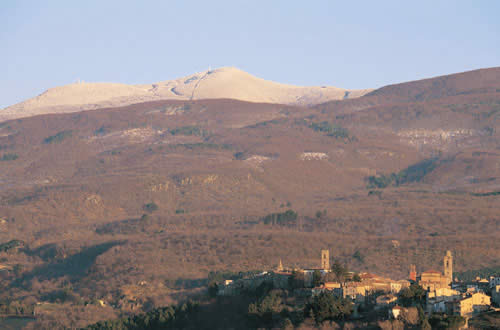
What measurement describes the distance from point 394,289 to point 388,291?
1.46 ft

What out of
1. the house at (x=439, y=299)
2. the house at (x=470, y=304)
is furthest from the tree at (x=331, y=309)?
the house at (x=470, y=304)

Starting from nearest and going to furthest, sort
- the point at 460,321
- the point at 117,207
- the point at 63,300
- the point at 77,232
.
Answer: the point at 460,321 → the point at 63,300 → the point at 77,232 → the point at 117,207

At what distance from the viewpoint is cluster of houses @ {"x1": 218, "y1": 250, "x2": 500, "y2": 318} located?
7144 centimetres

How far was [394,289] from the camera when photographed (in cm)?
7988

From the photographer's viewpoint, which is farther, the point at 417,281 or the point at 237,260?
the point at 237,260

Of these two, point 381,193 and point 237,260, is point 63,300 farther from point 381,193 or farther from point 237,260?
point 381,193

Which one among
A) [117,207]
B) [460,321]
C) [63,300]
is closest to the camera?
[460,321]

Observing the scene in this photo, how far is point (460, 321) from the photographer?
6738cm

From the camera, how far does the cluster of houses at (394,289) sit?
7144 centimetres

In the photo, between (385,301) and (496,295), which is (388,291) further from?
(496,295)

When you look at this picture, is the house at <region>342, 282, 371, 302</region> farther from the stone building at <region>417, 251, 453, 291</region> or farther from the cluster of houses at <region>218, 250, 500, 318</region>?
the stone building at <region>417, 251, 453, 291</region>

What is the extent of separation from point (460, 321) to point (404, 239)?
82110 mm

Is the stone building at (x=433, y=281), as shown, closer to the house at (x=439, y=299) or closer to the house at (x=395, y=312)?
the house at (x=439, y=299)

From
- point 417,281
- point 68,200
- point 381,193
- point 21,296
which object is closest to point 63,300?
point 21,296
